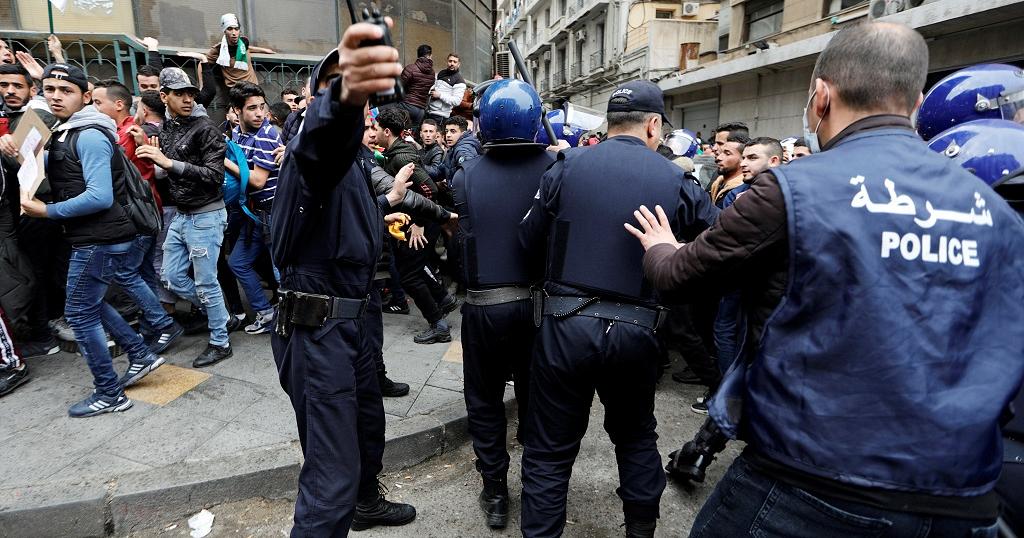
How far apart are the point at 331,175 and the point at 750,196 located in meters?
1.32

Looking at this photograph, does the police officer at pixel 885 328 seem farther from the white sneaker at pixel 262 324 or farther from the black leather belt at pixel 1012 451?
the white sneaker at pixel 262 324

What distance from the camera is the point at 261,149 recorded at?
465cm

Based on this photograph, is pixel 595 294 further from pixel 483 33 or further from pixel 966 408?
pixel 483 33

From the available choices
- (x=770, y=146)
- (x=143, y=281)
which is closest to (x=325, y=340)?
(x=143, y=281)

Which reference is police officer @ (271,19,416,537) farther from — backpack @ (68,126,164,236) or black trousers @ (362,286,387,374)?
backpack @ (68,126,164,236)

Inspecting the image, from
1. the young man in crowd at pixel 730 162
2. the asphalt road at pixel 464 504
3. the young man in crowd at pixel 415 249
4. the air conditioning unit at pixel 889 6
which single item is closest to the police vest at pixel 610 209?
the asphalt road at pixel 464 504

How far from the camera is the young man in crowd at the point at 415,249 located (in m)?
4.57

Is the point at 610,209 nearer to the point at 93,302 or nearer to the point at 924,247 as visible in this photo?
the point at 924,247

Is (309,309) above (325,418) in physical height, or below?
above

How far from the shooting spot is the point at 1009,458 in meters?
1.46

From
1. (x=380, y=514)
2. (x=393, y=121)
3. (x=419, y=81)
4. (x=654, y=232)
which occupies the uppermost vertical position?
(x=419, y=81)

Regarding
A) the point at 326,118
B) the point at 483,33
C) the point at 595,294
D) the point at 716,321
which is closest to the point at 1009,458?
the point at 595,294

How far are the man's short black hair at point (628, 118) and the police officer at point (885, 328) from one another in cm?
118

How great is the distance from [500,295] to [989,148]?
2050 millimetres
